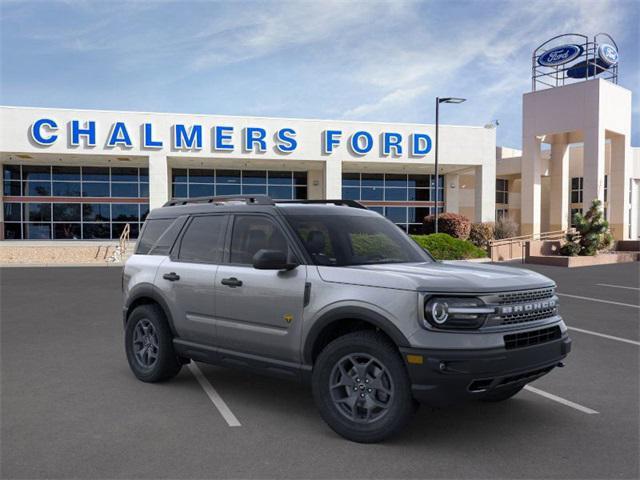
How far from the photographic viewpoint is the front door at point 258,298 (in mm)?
5008

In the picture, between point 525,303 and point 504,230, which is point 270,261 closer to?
point 525,303

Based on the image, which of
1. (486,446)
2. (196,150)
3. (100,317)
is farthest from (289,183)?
(486,446)

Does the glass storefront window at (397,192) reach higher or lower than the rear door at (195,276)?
higher

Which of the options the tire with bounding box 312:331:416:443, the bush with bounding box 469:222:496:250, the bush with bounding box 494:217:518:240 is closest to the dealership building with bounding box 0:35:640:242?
the bush with bounding box 469:222:496:250

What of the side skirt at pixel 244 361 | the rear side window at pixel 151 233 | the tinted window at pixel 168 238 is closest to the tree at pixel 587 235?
the rear side window at pixel 151 233

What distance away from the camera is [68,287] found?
15680 millimetres

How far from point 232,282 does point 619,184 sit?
37080mm

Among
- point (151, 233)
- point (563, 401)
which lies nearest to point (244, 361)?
point (151, 233)

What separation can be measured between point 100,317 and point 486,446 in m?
8.08

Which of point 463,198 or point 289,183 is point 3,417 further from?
point 463,198

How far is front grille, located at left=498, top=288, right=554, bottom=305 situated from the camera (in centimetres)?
450

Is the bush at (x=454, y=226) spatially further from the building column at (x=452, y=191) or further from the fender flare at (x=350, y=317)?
the fender flare at (x=350, y=317)

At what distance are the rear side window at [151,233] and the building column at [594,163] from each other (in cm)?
3218

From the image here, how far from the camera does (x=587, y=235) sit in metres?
26.0
